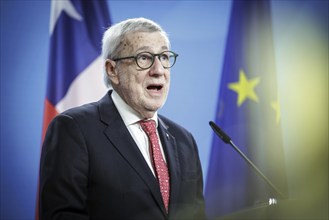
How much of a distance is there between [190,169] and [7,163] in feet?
4.25

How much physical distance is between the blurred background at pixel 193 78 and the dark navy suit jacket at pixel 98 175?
1094 mm

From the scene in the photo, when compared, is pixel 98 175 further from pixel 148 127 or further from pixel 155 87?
pixel 155 87

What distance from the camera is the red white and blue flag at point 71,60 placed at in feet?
8.07

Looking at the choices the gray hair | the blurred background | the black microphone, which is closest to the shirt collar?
the gray hair

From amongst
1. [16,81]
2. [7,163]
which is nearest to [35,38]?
[16,81]

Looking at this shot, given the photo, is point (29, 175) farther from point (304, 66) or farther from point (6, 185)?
point (304, 66)

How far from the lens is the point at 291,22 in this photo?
3.51 meters

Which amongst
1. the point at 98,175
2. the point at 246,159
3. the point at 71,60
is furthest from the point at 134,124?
the point at 71,60

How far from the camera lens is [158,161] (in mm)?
1677

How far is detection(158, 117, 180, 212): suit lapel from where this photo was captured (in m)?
1.66

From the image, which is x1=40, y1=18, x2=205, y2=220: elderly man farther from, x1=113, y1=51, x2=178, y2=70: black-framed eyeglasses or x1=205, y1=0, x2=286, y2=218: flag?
x1=205, y1=0, x2=286, y2=218: flag

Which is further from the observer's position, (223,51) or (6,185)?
(223,51)

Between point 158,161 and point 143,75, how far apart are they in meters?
0.34

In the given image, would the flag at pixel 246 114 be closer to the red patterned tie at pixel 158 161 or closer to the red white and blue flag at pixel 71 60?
the red white and blue flag at pixel 71 60
